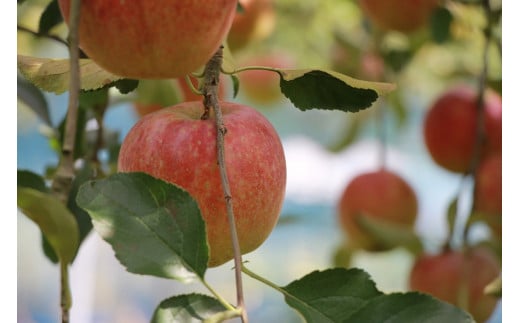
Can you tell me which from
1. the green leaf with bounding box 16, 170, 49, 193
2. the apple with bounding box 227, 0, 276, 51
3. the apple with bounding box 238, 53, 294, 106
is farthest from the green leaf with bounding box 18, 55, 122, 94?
the apple with bounding box 238, 53, 294, 106

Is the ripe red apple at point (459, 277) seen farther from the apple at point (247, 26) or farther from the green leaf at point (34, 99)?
the green leaf at point (34, 99)

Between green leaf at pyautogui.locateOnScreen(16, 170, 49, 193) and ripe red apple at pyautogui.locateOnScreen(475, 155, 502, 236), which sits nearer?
green leaf at pyautogui.locateOnScreen(16, 170, 49, 193)

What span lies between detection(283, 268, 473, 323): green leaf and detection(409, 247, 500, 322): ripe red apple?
56 cm

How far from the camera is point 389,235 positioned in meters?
1.08

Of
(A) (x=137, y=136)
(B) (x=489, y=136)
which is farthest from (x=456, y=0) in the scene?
(A) (x=137, y=136)

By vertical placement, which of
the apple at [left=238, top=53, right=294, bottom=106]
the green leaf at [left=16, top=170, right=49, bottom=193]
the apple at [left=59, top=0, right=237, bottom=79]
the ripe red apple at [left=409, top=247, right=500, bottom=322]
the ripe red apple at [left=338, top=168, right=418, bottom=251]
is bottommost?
the ripe red apple at [left=409, top=247, right=500, bottom=322]

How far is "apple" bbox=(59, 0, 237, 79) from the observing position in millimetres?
427

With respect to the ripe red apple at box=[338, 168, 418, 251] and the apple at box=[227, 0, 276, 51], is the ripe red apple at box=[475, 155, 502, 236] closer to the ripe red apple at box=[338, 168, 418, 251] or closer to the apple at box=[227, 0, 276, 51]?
the ripe red apple at box=[338, 168, 418, 251]

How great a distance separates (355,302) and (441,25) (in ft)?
2.35

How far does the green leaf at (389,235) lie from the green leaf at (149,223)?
0.64 metres

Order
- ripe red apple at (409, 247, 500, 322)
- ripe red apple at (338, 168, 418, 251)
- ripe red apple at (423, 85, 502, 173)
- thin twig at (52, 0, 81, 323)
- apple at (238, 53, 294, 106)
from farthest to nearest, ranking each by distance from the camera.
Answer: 1. apple at (238, 53, 294, 106)
2. ripe red apple at (338, 168, 418, 251)
3. ripe red apple at (423, 85, 502, 173)
4. ripe red apple at (409, 247, 500, 322)
5. thin twig at (52, 0, 81, 323)

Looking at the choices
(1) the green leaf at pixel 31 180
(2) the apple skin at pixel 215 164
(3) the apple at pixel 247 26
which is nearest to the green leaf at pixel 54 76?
(2) the apple skin at pixel 215 164

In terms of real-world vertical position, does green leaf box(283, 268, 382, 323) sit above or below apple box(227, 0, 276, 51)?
below

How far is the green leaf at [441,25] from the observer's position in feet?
3.67
